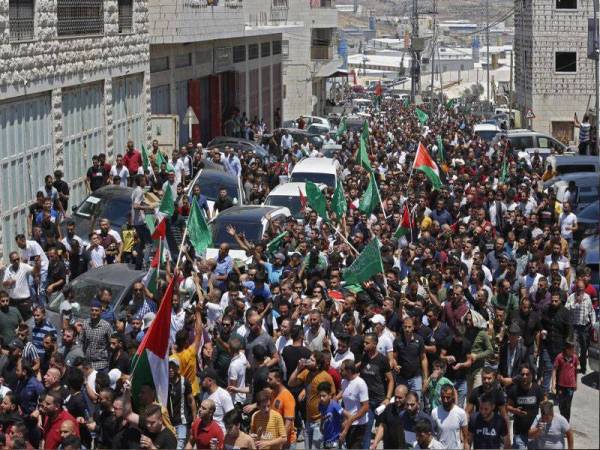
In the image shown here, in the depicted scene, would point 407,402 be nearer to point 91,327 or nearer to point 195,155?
point 91,327

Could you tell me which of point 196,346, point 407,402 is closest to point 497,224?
point 196,346

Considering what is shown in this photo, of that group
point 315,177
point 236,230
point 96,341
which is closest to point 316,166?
point 315,177

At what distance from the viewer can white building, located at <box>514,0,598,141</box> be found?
59.5 m

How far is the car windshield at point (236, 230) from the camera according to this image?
21.6m

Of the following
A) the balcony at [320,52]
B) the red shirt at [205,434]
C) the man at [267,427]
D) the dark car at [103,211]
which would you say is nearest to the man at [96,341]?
the man at [267,427]

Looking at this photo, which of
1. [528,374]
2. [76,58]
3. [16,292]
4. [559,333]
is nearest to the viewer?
[528,374]

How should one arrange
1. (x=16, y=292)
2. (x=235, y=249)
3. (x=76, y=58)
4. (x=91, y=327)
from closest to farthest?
(x=91, y=327)
(x=16, y=292)
(x=235, y=249)
(x=76, y=58)

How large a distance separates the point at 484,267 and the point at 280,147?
23.2 metres

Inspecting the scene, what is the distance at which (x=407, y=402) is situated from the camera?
12000 mm

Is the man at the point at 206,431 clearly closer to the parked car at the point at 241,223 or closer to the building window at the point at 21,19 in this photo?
the parked car at the point at 241,223

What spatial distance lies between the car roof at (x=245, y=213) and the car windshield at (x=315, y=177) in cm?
635

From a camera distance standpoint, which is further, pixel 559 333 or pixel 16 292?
pixel 16 292

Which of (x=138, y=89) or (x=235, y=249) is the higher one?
(x=138, y=89)

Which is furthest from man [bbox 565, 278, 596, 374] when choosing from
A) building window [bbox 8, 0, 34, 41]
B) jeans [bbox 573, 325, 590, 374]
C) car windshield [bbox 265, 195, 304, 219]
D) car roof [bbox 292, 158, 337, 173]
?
car roof [bbox 292, 158, 337, 173]
